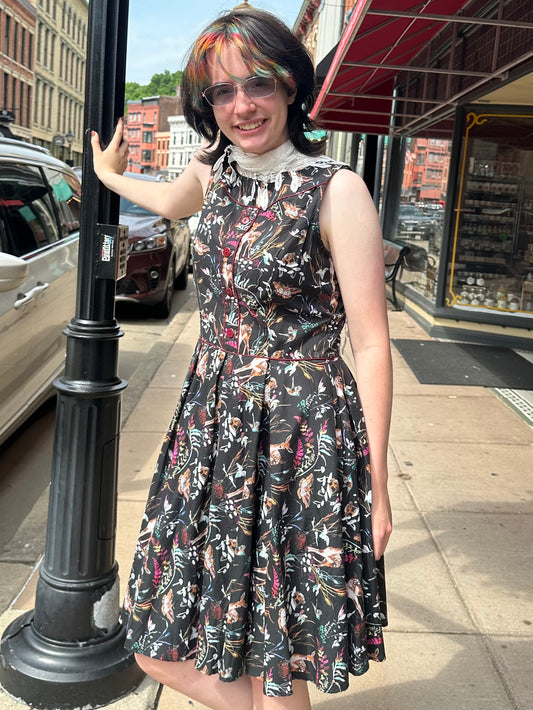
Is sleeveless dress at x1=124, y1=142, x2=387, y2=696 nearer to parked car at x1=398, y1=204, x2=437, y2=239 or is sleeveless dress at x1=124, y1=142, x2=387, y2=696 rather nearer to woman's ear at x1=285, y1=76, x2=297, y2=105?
woman's ear at x1=285, y1=76, x2=297, y2=105

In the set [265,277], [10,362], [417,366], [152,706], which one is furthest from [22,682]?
[417,366]

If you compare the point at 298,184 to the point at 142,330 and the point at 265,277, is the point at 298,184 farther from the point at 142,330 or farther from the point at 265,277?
the point at 142,330

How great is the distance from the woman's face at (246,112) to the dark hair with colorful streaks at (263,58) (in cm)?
2

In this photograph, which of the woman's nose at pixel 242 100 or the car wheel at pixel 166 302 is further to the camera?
the car wheel at pixel 166 302

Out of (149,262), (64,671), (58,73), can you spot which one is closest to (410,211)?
(149,262)

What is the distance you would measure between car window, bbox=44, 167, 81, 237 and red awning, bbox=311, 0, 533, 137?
2506 mm

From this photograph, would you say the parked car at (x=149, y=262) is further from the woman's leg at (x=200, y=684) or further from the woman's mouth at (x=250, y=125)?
the woman's leg at (x=200, y=684)

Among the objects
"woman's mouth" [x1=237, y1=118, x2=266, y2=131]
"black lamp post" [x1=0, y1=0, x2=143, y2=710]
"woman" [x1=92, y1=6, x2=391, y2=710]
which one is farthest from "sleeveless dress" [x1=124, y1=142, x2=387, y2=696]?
"black lamp post" [x1=0, y1=0, x2=143, y2=710]

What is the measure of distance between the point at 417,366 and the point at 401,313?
350 centimetres

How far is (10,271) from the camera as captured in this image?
3900 mm

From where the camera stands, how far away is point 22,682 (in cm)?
254

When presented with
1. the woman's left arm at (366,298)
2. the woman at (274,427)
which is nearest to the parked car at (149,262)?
the woman at (274,427)

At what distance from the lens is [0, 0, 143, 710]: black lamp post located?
7.98 feet

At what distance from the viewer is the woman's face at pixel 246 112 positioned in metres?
1.85
